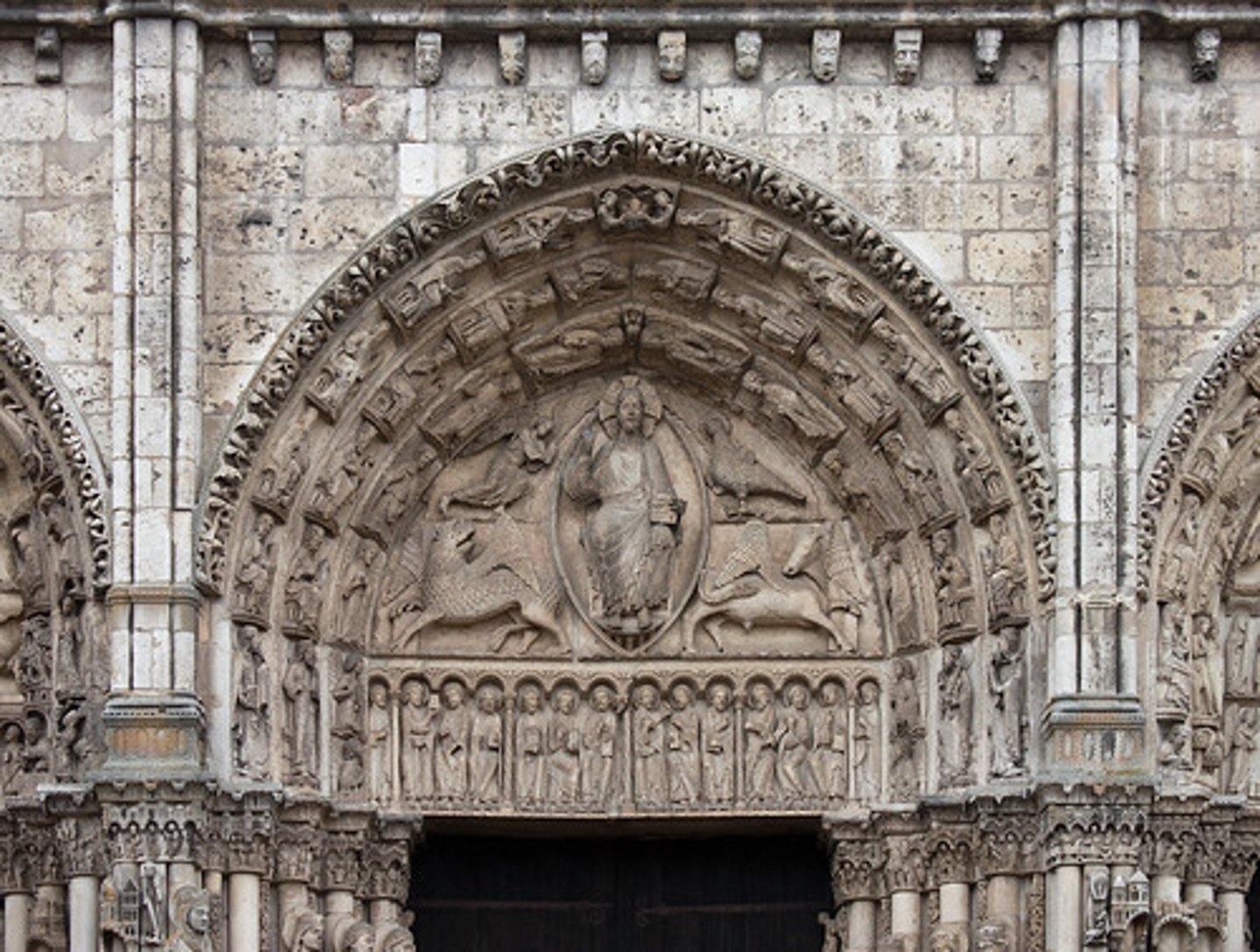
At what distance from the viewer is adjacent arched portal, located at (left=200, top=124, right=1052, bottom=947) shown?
2175 centimetres

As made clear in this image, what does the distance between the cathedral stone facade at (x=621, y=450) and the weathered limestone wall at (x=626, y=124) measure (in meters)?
0.02

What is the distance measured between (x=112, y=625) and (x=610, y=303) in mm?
3096

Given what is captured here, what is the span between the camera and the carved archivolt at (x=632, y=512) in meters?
21.8

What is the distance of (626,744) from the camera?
22578mm

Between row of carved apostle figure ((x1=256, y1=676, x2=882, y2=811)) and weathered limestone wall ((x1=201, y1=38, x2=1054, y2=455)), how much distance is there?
2160 mm

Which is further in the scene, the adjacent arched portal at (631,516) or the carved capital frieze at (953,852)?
the carved capital frieze at (953,852)

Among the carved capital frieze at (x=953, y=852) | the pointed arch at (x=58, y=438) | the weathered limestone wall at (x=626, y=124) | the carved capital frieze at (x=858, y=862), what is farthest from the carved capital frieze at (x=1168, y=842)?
the pointed arch at (x=58, y=438)

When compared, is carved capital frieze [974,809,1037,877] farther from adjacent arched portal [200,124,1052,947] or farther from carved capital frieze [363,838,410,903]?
carved capital frieze [363,838,410,903]

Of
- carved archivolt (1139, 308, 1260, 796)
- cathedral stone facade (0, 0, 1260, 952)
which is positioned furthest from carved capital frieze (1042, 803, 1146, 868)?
carved archivolt (1139, 308, 1260, 796)

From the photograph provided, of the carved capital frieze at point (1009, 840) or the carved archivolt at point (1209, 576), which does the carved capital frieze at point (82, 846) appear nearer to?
the carved capital frieze at point (1009, 840)

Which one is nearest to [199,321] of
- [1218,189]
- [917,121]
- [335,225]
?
[335,225]

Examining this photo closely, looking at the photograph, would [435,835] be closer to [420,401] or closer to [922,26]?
[420,401]

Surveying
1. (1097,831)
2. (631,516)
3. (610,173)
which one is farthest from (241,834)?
(1097,831)

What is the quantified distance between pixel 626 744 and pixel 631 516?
1153mm
